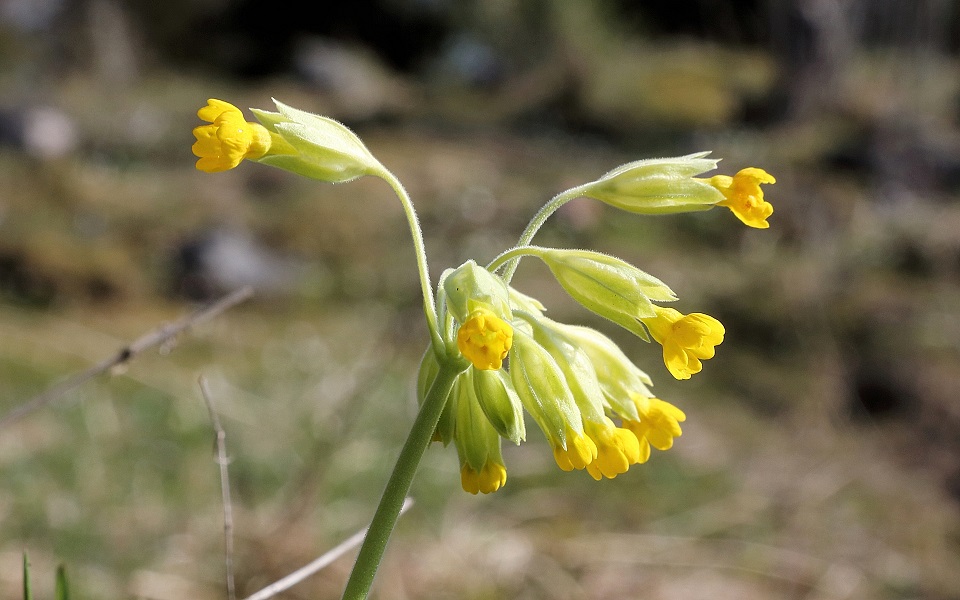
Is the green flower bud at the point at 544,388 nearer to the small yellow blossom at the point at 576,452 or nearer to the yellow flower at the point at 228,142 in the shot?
the small yellow blossom at the point at 576,452

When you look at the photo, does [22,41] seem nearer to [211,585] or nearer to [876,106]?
[876,106]

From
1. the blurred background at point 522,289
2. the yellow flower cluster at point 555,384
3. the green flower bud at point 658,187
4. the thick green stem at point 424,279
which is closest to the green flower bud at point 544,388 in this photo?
the yellow flower cluster at point 555,384

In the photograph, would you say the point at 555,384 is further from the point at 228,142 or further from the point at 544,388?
the point at 228,142

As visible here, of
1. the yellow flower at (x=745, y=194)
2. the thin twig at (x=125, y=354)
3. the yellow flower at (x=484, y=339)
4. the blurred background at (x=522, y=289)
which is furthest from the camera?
the blurred background at (x=522, y=289)

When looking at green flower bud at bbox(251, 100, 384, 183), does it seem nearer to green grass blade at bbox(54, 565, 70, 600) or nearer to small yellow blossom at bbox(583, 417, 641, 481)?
small yellow blossom at bbox(583, 417, 641, 481)

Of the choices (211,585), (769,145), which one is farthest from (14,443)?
(769,145)

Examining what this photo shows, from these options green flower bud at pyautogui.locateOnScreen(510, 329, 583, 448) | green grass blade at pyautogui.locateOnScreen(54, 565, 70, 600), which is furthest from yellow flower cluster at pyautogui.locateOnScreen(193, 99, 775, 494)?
green grass blade at pyautogui.locateOnScreen(54, 565, 70, 600)
